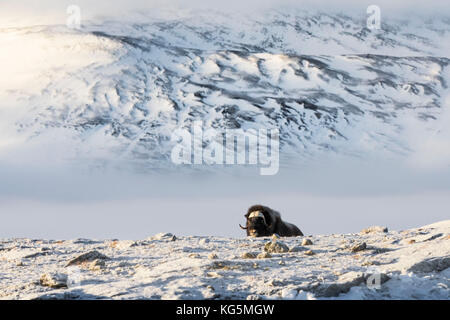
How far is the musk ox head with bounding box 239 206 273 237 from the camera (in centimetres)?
2352

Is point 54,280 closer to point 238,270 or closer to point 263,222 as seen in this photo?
point 238,270

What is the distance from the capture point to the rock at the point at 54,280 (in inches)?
447

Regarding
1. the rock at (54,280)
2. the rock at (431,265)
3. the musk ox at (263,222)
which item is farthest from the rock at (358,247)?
the musk ox at (263,222)

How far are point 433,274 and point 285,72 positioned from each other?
125 meters

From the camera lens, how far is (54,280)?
1142 centimetres

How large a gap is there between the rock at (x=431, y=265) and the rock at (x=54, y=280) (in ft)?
20.2

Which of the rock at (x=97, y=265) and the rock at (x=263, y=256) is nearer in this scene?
the rock at (x=97, y=265)

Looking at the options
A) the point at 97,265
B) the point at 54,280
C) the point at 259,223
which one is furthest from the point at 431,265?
the point at 259,223

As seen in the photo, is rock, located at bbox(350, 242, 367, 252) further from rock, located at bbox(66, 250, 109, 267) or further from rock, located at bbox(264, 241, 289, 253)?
rock, located at bbox(66, 250, 109, 267)

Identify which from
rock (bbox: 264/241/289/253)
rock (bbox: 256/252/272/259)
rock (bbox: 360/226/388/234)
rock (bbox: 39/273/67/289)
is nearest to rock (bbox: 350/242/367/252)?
rock (bbox: 264/241/289/253)

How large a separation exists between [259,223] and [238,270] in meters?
11.7

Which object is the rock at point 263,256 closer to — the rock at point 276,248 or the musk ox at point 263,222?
the rock at point 276,248

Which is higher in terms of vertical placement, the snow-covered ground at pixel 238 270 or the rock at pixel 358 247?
the rock at pixel 358 247
